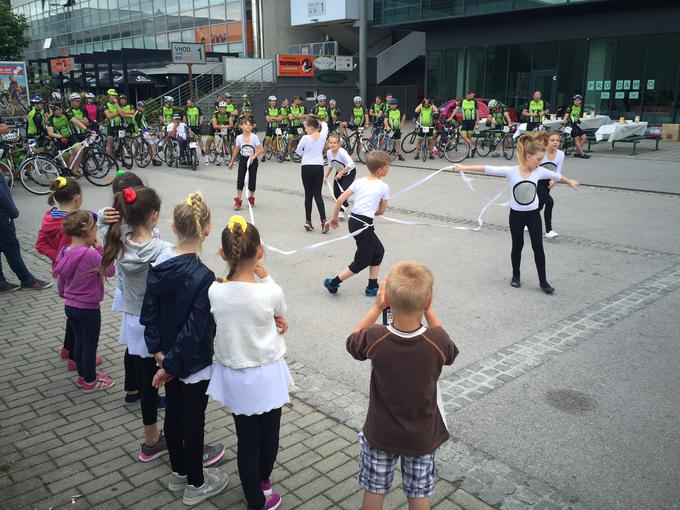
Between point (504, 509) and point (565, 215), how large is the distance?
27.7 ft

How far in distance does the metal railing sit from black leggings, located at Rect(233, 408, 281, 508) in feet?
98.4

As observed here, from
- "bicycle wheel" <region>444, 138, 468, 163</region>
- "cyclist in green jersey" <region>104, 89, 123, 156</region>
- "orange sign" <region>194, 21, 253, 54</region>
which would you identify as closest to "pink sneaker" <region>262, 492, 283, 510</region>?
"cyclist in green jersey" <region>104, 89, 123, 156</region>

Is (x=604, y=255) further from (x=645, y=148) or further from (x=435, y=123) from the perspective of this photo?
(x=645, y=148)

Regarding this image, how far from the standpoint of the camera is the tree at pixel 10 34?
3675 centimetres

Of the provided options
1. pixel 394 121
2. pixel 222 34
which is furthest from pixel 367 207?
pixel 222 34

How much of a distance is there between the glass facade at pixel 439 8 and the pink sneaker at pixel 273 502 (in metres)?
25.1

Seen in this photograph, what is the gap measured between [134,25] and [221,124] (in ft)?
107

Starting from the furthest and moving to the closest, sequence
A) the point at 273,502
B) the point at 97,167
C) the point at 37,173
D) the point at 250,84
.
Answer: the point at 250,84, the point at 97,167, the point at 37,173, the point at 273,502

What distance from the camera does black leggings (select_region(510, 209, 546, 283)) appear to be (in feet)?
22.3

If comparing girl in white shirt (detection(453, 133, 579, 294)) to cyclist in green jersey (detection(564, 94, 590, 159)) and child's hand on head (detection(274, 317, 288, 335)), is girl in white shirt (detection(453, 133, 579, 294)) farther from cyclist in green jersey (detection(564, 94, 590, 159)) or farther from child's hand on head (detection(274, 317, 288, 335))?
cyclist in green jersey (detection(564, 94, 590, 159))

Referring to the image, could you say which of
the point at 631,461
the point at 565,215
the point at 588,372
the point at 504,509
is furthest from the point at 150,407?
the point at 565,215

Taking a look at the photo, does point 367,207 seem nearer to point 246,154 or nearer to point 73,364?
point 73,364

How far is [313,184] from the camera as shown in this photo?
995cm

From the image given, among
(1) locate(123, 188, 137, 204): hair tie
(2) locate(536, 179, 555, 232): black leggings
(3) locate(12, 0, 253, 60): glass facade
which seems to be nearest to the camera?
(1) locate(123, 188, 137, 204): hair tie
